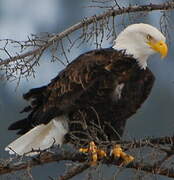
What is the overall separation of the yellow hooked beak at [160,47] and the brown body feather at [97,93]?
16 centimetres

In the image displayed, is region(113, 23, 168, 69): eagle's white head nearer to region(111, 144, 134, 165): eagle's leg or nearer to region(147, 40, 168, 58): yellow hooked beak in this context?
region(147, 40, 168, 58): yellow hooked beak

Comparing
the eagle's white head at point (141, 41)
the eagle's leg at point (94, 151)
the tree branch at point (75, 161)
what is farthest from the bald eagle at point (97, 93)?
the tree branch at point (75, 161)

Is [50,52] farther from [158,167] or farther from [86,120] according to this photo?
[158,167]

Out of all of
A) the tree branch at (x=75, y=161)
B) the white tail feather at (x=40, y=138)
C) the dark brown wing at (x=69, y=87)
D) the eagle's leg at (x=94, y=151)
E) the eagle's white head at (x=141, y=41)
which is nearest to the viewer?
the tree branch at (x=75, y=161)

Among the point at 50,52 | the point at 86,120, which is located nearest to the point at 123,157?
the point at 86,120

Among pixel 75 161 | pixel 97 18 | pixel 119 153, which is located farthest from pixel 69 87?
pixel 75 161

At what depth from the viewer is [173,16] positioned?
19.8 feet

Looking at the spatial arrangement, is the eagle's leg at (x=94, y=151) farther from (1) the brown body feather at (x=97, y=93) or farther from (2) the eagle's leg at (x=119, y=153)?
(1) the brown body feather at (x=97, y=93)

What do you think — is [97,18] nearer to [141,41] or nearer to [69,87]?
[141,41]

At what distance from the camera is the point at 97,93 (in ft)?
18.1

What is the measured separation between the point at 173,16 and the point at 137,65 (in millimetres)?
605

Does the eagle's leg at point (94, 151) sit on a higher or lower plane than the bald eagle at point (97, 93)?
lower

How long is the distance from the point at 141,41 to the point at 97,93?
473mm

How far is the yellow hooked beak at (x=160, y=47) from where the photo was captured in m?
5.54
